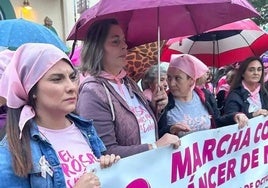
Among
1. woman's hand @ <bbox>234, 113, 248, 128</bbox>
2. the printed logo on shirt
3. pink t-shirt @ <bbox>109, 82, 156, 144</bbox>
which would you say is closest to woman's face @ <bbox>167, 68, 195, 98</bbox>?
woman's hand @ <bbox>234, 113, 248, 128</bbox>

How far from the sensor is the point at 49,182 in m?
1.82

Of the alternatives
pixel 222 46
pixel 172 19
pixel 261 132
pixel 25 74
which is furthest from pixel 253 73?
pixel 25 74

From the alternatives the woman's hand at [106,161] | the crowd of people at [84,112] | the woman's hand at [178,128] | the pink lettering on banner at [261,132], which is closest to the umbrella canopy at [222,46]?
the crowd of people at [84,112]

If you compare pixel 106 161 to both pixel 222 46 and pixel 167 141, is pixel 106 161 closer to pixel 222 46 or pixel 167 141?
pixel 167 141

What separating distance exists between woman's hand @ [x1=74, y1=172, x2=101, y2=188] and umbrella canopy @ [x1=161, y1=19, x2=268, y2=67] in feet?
10.6

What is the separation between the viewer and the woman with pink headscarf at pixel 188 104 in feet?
11.4

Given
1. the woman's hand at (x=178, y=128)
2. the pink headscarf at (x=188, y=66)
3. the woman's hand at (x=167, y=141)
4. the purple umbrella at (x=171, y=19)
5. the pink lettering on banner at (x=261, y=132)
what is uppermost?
the purple umbrella at (x=171, y=19)

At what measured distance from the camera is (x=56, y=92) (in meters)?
1.96

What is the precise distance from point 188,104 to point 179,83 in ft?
0.68

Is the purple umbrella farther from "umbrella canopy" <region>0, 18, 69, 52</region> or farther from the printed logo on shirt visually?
the printed logo on shirt

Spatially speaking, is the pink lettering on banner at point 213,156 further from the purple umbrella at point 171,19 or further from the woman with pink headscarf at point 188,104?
the purple umbrella at point 171,19

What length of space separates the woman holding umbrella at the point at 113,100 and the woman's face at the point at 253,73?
80.3 inches

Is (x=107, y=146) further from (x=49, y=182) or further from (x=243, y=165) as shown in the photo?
(x=243, y=165)

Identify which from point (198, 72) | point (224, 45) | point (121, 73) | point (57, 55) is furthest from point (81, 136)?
point (224, 45)
